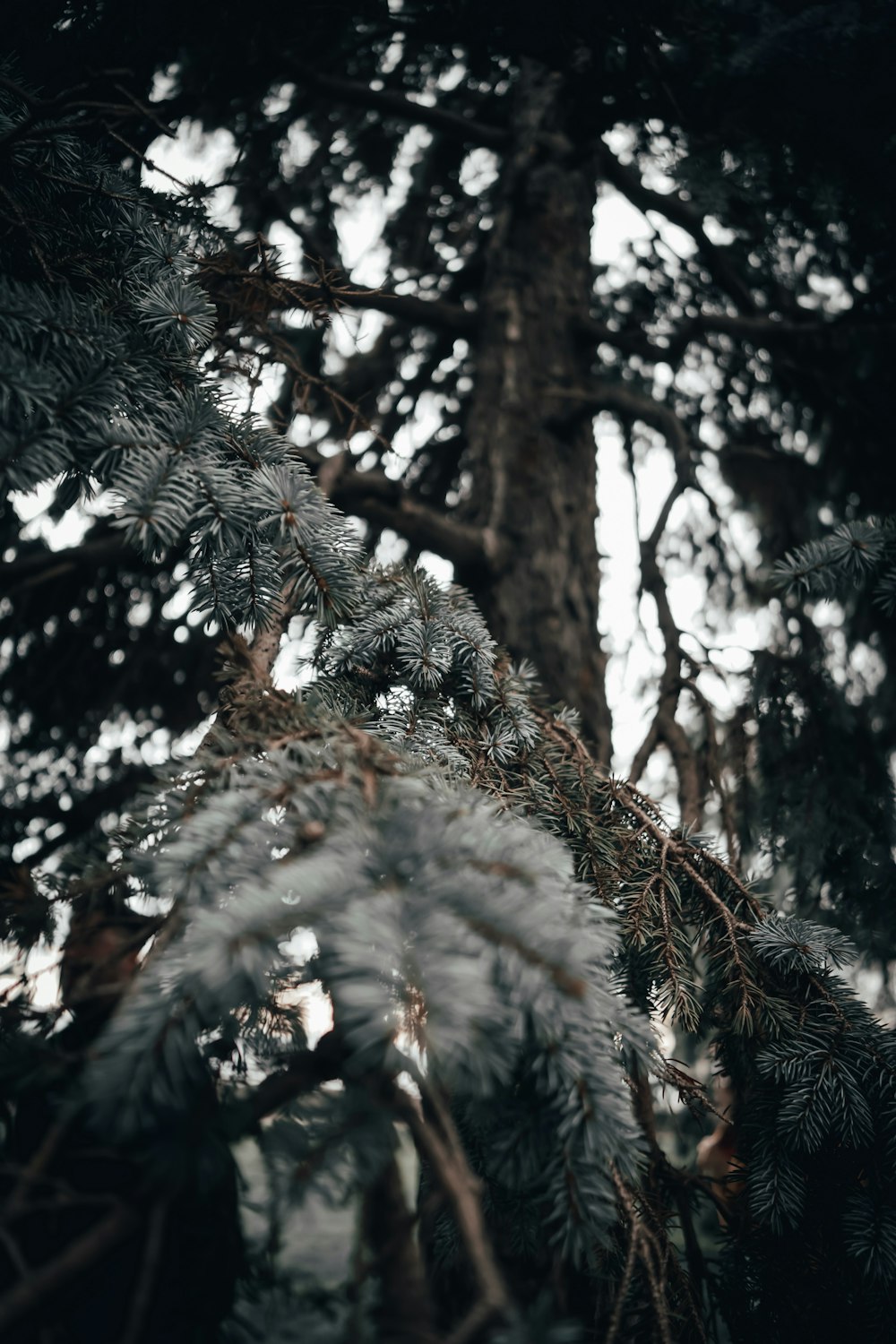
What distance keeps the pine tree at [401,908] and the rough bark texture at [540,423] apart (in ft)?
0.18

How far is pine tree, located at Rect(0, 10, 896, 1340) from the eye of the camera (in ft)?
1.95

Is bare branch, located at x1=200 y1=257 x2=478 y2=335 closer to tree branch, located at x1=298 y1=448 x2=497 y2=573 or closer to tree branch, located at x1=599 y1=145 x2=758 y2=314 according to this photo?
tree branch, located at x1=298 y1=448 x2=497 y2=573

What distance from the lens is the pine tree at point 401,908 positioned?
59 centimetres

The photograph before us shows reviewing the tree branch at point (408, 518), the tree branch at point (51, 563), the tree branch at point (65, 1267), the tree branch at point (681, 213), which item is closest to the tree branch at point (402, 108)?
the tree branch at point (681, 213)

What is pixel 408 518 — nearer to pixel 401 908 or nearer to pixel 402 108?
pixel 402 108

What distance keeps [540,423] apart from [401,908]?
2108 mm

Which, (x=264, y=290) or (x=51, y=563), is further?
(x=51, y=563)

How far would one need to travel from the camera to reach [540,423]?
2477mm

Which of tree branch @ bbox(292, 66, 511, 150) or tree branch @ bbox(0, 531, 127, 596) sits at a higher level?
tree branch @ bbox(292, 66, 511, 150)

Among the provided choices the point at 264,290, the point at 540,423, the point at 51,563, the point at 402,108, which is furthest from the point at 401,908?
the point at 402,108

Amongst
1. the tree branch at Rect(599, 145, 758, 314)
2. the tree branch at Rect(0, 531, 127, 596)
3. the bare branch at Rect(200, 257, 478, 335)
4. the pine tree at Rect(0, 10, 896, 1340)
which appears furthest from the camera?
the tree branch at Rect(599, 145, 758, 314)

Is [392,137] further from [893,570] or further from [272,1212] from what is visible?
[272,1212]

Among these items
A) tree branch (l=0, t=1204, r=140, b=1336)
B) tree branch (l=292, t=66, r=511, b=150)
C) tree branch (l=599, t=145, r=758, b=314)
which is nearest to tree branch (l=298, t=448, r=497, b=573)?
tree branch (l=292, t=66, r=511, b=150)

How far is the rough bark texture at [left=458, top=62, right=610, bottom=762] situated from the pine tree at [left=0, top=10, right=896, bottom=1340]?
54mm
